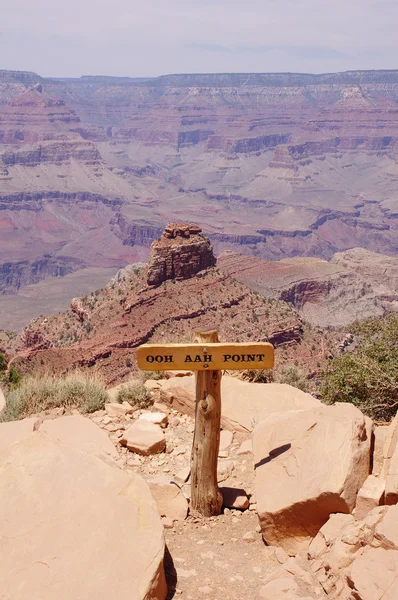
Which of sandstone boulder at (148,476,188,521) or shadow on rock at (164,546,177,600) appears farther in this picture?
sandstone boulder at (148,476,188,521)

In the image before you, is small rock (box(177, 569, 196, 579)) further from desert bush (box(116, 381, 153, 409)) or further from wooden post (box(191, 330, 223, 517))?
desert bush (box(116, 381, 153, 409))

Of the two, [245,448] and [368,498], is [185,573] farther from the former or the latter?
[245,448]

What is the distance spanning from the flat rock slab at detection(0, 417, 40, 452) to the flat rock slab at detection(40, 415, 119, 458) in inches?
6.9

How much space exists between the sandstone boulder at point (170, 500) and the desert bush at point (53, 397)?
3.84 m

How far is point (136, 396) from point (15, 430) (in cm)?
285

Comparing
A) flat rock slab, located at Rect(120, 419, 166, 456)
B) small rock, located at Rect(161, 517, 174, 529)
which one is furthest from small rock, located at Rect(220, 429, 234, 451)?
small rock, located at Rect(161, 517, 174, 529)

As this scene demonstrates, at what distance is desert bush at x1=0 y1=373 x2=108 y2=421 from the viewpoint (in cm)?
1230

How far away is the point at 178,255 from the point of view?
46.2 meters

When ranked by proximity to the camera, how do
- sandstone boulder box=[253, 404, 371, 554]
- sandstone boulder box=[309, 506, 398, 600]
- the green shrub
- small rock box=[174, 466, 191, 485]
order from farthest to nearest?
1. the green shrub
2. small rock box=[174, 466, 191, 485]
3. sandstone boulder box=[253, 404, 371, 554]
4. sandstone boulder box=[309, 506, 398, 600]

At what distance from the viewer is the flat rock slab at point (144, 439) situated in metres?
10.5

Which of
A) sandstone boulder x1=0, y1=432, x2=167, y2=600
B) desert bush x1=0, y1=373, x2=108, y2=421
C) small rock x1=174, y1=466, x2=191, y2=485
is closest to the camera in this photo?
sandstone boulder x1=0, y1=432, x2=167, y2=600

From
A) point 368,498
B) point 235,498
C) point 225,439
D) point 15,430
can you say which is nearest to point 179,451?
point 225,439

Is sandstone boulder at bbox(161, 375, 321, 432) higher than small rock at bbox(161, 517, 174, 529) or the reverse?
the reverse

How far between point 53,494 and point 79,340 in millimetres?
34485
